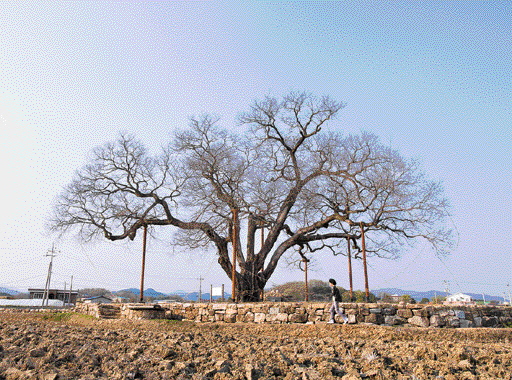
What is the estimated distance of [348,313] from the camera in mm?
9234

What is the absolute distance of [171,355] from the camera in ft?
14.0

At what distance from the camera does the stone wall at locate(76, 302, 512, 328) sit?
8.72 meters

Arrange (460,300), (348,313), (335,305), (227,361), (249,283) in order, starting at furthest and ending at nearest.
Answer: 1. (460,300)
2. (249,283)
3. (348,313)
4. (335,305)
5. (227,361)

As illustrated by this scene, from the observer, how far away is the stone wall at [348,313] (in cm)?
872

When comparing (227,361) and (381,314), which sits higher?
(381,314)

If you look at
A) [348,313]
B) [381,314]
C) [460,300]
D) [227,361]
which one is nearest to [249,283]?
[348,313]

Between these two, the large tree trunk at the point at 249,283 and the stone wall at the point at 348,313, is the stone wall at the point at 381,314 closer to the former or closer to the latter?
the stone wall at the point at 348,313

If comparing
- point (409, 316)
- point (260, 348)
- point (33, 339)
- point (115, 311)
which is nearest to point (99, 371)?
point (33, 339)

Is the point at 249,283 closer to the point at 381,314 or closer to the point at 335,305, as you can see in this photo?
the point at 335,305

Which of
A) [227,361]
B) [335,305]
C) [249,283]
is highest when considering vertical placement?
[249,283]

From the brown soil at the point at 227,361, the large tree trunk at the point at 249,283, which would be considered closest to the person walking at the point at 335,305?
the brown soil at the point at 227,361

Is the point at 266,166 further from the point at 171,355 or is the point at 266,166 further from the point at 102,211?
the point at 171,355

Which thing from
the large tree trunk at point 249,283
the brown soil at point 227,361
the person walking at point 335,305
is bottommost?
the brown soil at point 227,361

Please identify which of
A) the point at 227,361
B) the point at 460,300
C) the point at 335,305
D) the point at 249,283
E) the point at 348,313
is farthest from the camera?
the point at 460,300
